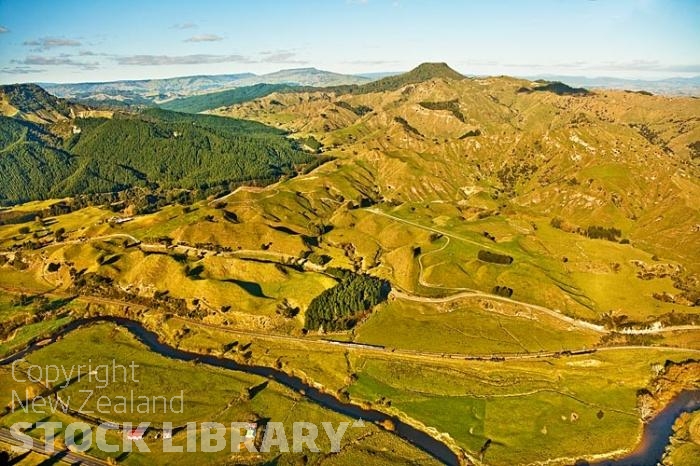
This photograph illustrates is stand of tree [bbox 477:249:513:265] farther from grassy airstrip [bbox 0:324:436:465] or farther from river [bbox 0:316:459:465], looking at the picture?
grassy airstrip [bbox 0:324:436:465]

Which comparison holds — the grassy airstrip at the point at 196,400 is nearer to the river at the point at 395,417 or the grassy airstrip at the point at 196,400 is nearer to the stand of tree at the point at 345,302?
the river at the point at 395,417

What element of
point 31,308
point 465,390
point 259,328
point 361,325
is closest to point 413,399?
point 465,390

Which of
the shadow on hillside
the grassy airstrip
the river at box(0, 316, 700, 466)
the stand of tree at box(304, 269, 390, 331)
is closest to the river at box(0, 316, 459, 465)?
the river at box(0, 316, 700, 466)

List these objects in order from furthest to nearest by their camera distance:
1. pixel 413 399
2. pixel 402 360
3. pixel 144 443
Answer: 1. pixel 402 360
2. pixel 413 399
3. pixel 144 443

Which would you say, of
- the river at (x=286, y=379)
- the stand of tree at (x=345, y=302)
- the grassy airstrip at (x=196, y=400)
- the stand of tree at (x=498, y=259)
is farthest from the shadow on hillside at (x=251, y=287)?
the stand of tree at (x=498, y=259)

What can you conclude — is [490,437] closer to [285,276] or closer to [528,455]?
[528,455]

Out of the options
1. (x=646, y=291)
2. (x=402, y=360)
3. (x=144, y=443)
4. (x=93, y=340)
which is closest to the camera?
(x=144, y=443)

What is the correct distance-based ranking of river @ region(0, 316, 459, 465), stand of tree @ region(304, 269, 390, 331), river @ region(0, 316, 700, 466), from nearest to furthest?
river @ region(0, 316, 700, 466)
river @ region(0, 316, 459, 465)
stand of tree @ region(304, 269, 390, 331)

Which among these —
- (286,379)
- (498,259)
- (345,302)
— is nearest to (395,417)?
(286,379)
